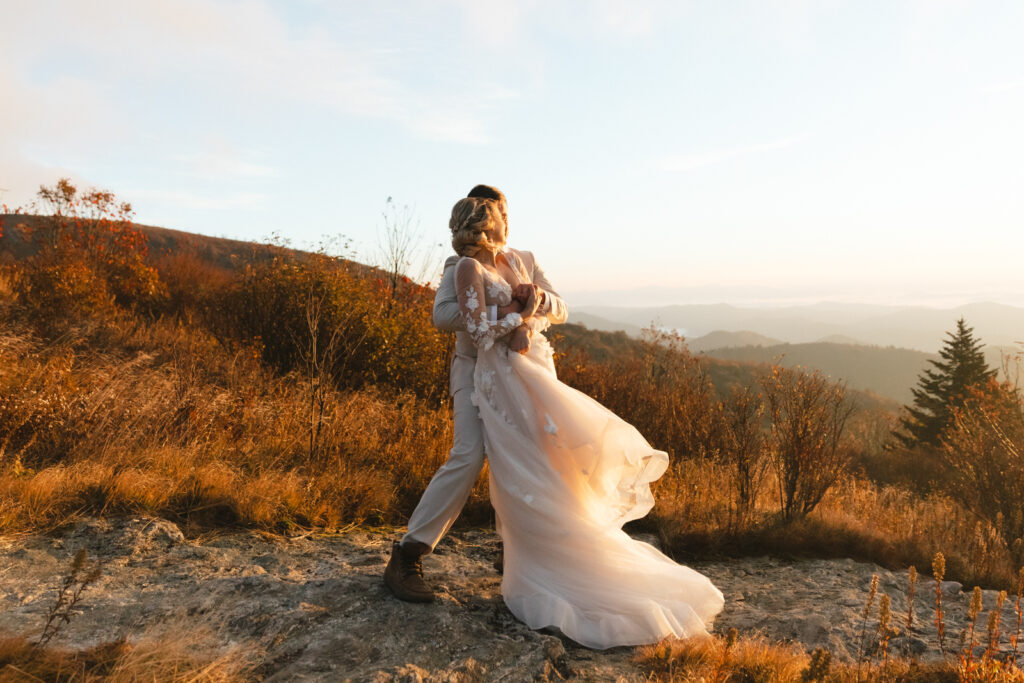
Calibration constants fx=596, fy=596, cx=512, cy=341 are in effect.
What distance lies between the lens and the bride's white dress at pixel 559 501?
10.0 feet

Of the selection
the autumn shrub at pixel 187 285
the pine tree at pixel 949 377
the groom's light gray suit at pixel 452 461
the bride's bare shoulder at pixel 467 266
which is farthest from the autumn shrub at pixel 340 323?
the pine tree at pixel 949 377

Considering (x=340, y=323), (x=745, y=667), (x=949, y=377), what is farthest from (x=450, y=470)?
(x=949, y=377)

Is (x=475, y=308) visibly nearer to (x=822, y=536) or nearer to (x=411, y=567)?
(x=411, y=567)

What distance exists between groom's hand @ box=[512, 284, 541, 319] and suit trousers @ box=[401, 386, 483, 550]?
60 cm

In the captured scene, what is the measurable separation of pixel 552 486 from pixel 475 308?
101 cm

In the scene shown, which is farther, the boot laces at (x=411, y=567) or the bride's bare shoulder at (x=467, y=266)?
the boot laces at (x=411, y=567)

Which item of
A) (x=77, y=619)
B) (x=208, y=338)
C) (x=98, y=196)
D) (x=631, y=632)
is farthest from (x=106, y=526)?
(x=98, y=196)

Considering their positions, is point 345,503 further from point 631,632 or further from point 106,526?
point 631,632

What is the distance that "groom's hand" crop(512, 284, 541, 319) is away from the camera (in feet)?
10.6

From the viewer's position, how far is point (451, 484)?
3197 millimetres

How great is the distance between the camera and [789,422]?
5824mm

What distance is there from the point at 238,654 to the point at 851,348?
108m

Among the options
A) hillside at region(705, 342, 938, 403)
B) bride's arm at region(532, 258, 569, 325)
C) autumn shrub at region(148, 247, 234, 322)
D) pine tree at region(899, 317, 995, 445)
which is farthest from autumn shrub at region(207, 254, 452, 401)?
hillside at region(705, 342, 938, 403)

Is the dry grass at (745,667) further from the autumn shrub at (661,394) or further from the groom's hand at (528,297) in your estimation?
the autumn shrub at (661,394)
